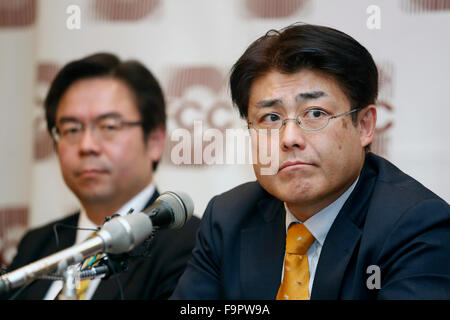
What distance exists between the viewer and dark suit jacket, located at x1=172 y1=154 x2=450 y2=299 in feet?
4.22

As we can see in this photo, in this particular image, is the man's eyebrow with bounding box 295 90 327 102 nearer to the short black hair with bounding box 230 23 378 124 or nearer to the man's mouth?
the short black hair with bounding box 230 23 378 124

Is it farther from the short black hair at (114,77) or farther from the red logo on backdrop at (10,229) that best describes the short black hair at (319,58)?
the red logo on backdrop at (10,229)

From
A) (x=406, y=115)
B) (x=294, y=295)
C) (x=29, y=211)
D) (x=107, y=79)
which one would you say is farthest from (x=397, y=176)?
(x=29, y=211)

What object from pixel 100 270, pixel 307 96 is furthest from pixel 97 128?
pixel 100 270

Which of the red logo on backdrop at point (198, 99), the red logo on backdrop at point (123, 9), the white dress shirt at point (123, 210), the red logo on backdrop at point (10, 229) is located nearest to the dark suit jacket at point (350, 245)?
the white dress shirt at point (123, 210)

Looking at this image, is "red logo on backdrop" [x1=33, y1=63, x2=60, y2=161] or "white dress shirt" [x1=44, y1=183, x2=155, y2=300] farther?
"red logo on backdrop" [x1=33, y1=63, x2=60, y2=161]

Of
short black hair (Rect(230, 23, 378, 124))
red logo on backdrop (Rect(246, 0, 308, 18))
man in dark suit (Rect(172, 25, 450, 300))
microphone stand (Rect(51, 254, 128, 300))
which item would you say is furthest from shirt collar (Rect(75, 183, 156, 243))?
microphone stand (Rect(51, 254, 128, 300))

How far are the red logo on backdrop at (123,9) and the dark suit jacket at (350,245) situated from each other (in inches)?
43.8

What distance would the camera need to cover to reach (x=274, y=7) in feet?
7.38

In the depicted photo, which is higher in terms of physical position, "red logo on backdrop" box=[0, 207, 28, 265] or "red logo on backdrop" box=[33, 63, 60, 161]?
"red logo on backdrop" box=[33, 63, 60, 161]

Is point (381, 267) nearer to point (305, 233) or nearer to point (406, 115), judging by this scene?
point (305, 233)

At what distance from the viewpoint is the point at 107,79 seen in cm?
230

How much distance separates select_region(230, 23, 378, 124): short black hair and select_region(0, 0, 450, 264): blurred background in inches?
19.9
